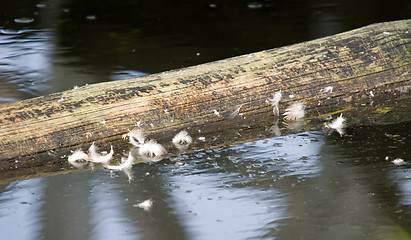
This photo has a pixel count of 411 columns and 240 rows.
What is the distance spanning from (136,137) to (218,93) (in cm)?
45

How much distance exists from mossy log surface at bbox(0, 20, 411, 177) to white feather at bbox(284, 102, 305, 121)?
0.03 m

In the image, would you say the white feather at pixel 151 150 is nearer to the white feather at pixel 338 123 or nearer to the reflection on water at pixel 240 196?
the reflection on water at pixel 240 196

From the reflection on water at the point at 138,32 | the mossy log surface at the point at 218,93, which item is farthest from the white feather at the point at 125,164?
the reflection on water at the point at 138,32

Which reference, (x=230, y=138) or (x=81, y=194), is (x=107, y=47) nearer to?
(x=230, y=138)

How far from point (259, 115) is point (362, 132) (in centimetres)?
50

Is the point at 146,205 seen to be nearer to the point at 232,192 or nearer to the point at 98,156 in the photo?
the point at 232,192

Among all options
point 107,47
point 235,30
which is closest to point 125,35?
point 107,47

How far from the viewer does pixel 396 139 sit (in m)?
2.38

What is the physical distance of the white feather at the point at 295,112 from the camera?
268cm

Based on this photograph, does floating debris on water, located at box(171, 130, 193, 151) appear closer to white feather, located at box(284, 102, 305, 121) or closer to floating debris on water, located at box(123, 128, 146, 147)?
floating debris on water, located at box(123, 128, 146, 147)

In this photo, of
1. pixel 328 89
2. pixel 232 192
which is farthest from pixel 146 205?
pixel 328 89

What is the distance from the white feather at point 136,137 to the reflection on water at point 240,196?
19cm

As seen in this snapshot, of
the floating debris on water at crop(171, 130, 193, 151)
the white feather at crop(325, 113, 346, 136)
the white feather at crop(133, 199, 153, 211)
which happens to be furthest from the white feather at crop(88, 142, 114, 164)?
the white feather at crop(325, 113, 346, 136)

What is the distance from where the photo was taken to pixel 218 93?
2.59 meters
